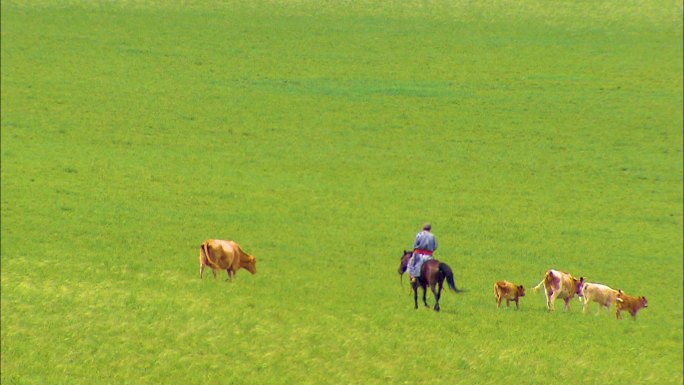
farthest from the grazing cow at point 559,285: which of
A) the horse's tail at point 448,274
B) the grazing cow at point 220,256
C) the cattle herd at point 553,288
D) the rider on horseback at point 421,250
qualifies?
the grazing cow at point 220,256

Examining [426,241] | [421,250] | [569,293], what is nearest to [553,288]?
[569,293]

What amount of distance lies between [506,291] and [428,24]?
125 ft

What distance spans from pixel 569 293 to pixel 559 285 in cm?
49

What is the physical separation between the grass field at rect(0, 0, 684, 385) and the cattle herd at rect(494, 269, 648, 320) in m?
0.65

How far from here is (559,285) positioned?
26.0m

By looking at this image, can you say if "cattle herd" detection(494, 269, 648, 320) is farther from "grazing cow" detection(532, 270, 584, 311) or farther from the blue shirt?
the blue shirt

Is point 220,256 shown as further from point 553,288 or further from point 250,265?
point 553,288

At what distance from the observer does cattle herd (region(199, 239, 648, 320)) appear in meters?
26.1

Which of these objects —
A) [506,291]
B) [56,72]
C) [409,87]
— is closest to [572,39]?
[409,87]

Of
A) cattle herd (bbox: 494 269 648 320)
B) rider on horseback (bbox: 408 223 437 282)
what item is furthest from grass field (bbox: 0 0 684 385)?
rider on horseback (bbox: 408 223 437 282)

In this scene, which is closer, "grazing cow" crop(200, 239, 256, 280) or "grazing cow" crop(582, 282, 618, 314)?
"grazing cow" crop(582, 282, 618, 314)

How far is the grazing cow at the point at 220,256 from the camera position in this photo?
87.2 ft

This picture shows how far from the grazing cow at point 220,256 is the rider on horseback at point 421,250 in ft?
18.4

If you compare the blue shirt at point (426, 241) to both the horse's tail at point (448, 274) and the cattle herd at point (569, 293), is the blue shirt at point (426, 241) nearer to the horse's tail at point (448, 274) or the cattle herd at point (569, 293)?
the horse's tail at point (448, 274)
